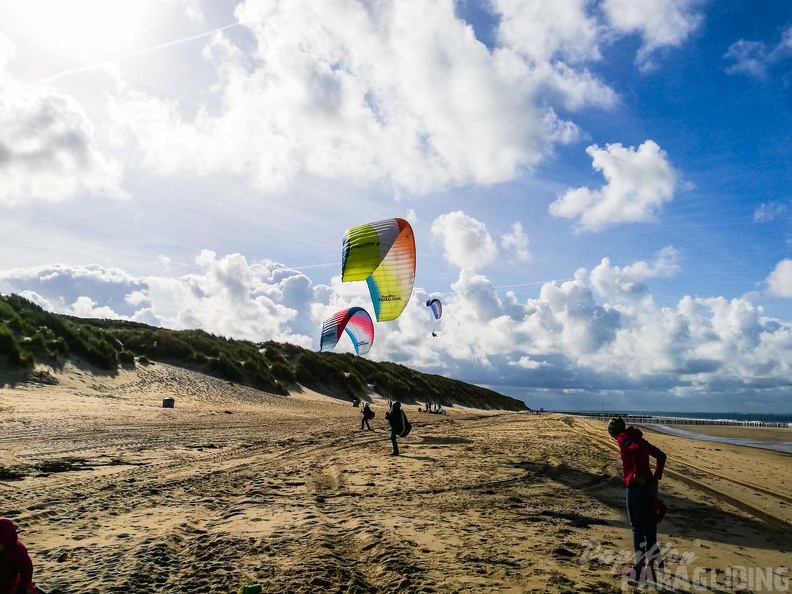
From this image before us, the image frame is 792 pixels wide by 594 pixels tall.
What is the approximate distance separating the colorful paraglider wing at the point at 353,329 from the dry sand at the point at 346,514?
1334cm

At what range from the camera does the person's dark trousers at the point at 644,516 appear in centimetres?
496

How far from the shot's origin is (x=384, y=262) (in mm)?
17047

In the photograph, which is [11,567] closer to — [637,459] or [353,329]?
[637,459]

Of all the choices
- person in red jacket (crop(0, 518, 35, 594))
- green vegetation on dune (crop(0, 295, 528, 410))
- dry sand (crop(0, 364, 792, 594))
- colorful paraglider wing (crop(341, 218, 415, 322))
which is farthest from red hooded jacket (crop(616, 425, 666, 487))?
green vegetation on dune (crop(0, 295, 528, 410))

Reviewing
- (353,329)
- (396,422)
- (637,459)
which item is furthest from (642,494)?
(353,329)

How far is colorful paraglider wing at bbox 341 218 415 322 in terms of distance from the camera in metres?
16.2

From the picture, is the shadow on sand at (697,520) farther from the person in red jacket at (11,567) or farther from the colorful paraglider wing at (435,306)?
the colorful paraglider wing at (435,306)

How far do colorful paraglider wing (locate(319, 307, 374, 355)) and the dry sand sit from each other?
13341 millimetres

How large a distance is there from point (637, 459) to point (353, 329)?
22.7 meters

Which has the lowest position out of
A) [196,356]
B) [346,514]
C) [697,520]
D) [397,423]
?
[346,514]

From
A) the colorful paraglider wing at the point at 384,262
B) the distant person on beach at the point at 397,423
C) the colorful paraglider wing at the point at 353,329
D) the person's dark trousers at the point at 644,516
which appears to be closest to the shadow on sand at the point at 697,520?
the person's dark trousers at the point at 644,516

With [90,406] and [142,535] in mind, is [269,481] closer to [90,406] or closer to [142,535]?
[142,535]

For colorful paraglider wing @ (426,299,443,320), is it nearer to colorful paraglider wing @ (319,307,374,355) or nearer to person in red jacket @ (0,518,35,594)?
colorful paraglider wing @ (319,307,374,355)

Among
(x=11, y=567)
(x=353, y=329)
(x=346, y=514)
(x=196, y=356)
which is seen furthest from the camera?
(x=196, y=356)
